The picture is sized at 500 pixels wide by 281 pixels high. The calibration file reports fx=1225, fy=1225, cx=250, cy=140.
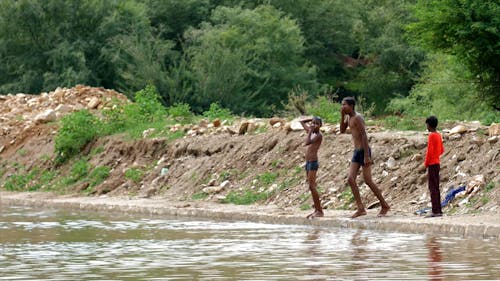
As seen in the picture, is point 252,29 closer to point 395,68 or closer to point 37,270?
point 395,68

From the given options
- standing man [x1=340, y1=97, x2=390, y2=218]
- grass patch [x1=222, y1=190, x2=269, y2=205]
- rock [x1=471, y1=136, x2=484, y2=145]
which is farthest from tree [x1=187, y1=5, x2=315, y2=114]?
standing man [x1=340, y1=97, x2=390, y2=218]

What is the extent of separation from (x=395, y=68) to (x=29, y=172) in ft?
141

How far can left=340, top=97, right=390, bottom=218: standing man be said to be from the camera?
19.7 m

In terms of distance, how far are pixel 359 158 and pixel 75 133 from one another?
16.9 meters

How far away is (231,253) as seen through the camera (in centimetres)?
1558

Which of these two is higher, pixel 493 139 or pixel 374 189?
pixel 493 139

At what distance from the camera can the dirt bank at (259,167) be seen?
69.8 feet

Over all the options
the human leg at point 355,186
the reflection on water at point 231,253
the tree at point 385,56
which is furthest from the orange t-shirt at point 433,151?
the tree at point 385,56

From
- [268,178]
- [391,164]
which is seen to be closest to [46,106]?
[268,178]

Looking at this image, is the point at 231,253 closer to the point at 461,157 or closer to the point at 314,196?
the point at 314,196

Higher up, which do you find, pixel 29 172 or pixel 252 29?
pixel 252 29

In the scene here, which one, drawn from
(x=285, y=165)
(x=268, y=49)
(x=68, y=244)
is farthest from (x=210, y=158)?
(x=268, y=49)

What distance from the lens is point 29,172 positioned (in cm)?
3619

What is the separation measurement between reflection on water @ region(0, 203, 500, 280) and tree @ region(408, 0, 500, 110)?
981 cm
